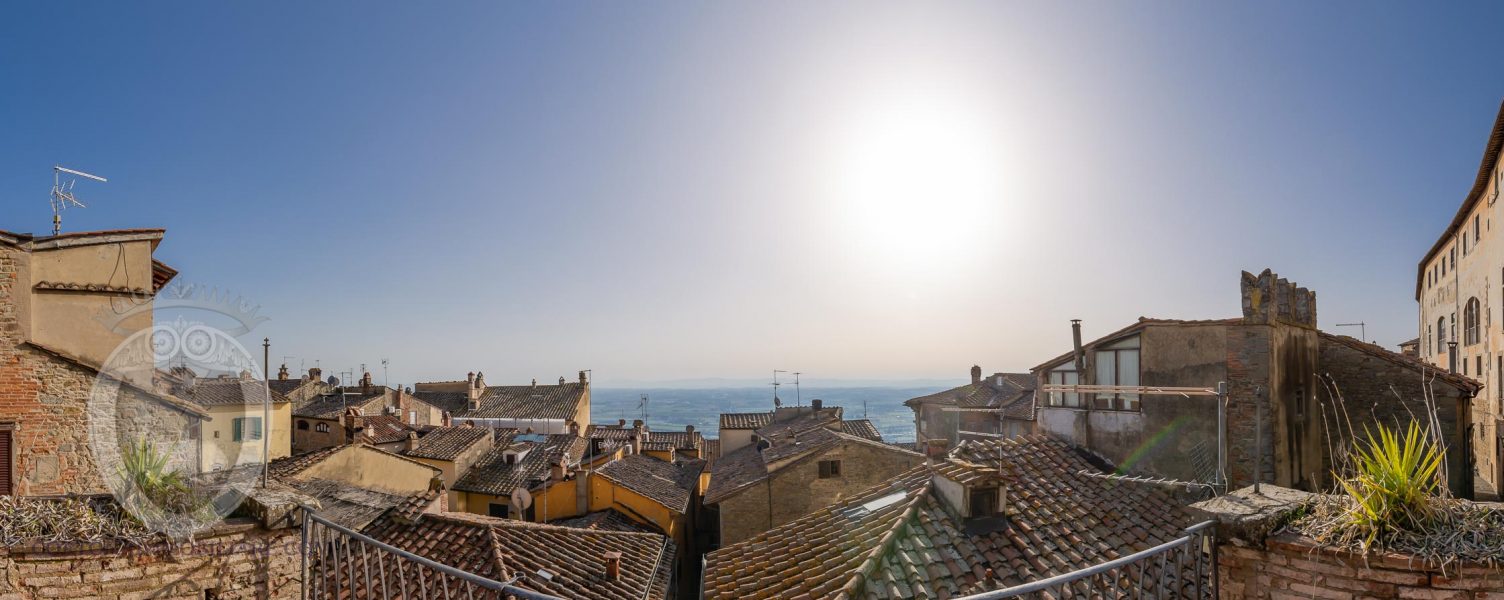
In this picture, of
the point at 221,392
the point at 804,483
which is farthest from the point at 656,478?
the point at 221,392

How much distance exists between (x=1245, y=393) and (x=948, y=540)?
17.9 ft

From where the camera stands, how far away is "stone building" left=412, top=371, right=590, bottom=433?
46281 millimetres

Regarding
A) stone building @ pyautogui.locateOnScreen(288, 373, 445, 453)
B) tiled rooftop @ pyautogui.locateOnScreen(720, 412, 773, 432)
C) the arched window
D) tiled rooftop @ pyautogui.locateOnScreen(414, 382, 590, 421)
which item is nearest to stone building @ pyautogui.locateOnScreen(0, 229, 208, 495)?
stone building @ pyautogui.locateOnScreen(288, 373, 445, 453)

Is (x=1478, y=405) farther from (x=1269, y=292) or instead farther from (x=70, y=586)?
(x=70, y=586)

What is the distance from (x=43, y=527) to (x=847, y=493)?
56.0ft

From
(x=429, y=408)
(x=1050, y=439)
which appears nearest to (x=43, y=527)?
(x=1050, y=439)

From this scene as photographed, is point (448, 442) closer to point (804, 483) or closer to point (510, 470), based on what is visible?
point (510, 470)


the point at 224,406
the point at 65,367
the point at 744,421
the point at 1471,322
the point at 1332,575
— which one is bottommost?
the point at 744,421

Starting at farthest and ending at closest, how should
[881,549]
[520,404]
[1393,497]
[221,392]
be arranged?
[520,404]
[221,392]
[881,549]
[1393,497]

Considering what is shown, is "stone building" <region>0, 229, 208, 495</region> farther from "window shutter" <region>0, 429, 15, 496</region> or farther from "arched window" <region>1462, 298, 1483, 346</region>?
"arched window" <region>1462, 298, 1483, 346</region>

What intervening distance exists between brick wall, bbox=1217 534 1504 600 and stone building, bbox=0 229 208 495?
12.8 m

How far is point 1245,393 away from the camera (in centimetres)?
1034

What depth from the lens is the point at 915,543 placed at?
8805 mm

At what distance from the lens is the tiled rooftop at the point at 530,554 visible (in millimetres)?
12648
